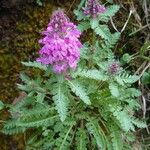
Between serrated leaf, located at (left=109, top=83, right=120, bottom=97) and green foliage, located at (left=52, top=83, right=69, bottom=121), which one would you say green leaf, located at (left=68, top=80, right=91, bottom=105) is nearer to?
green foliage, located at (left=52, top=83, right=69, bottom=121)

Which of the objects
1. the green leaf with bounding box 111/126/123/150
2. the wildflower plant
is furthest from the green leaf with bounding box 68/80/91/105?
the green leaf with bounding box 111/126/123/150

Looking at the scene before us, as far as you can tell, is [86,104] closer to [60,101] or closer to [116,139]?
[116,139]

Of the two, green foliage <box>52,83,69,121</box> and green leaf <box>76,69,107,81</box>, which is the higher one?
green leaf <box>76,69,107,81</box>

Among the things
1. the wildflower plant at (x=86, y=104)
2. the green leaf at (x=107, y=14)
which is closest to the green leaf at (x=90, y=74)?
the wildflower plant at (x=86, y=104)

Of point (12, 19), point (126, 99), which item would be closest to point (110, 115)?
point (126, 99)

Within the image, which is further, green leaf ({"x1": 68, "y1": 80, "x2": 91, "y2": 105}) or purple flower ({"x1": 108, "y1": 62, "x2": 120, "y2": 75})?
purple flower ({"x1": 108, "y1": 62, "x2": 120, "y2": 75})

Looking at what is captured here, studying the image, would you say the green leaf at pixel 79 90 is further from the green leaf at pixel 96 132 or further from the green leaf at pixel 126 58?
the green leaf at pixel 126 58
